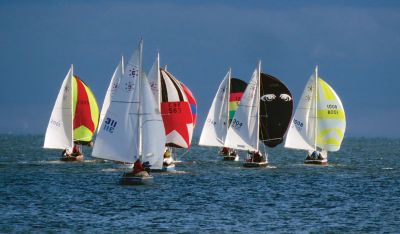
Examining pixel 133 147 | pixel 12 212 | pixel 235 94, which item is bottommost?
pixel 12 212

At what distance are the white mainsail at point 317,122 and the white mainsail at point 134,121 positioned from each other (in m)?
28.7

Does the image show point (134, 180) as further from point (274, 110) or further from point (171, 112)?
point (274, 110)

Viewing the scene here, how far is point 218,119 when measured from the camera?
99.9 meters

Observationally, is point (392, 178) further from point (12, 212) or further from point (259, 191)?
point (12, 212)

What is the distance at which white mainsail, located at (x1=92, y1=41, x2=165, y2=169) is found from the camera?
6009 centimetres

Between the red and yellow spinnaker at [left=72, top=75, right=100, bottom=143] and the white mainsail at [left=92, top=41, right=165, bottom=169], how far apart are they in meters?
28.5

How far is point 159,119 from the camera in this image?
60.2 metres

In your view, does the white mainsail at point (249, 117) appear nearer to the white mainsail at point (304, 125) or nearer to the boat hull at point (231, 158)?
the white mainsail at point (304, 125)

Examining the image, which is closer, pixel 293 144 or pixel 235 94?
pixel 293 144

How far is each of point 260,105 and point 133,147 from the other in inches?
943

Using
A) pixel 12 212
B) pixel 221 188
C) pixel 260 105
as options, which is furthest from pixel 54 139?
pixel 12 212

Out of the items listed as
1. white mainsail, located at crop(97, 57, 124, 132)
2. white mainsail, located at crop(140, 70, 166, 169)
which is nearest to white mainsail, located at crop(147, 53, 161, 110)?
white mainsail, located at crop(140, 70, 166, 169)

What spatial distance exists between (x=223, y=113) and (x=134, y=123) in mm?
40262

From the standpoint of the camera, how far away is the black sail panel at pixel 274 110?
81750mm
